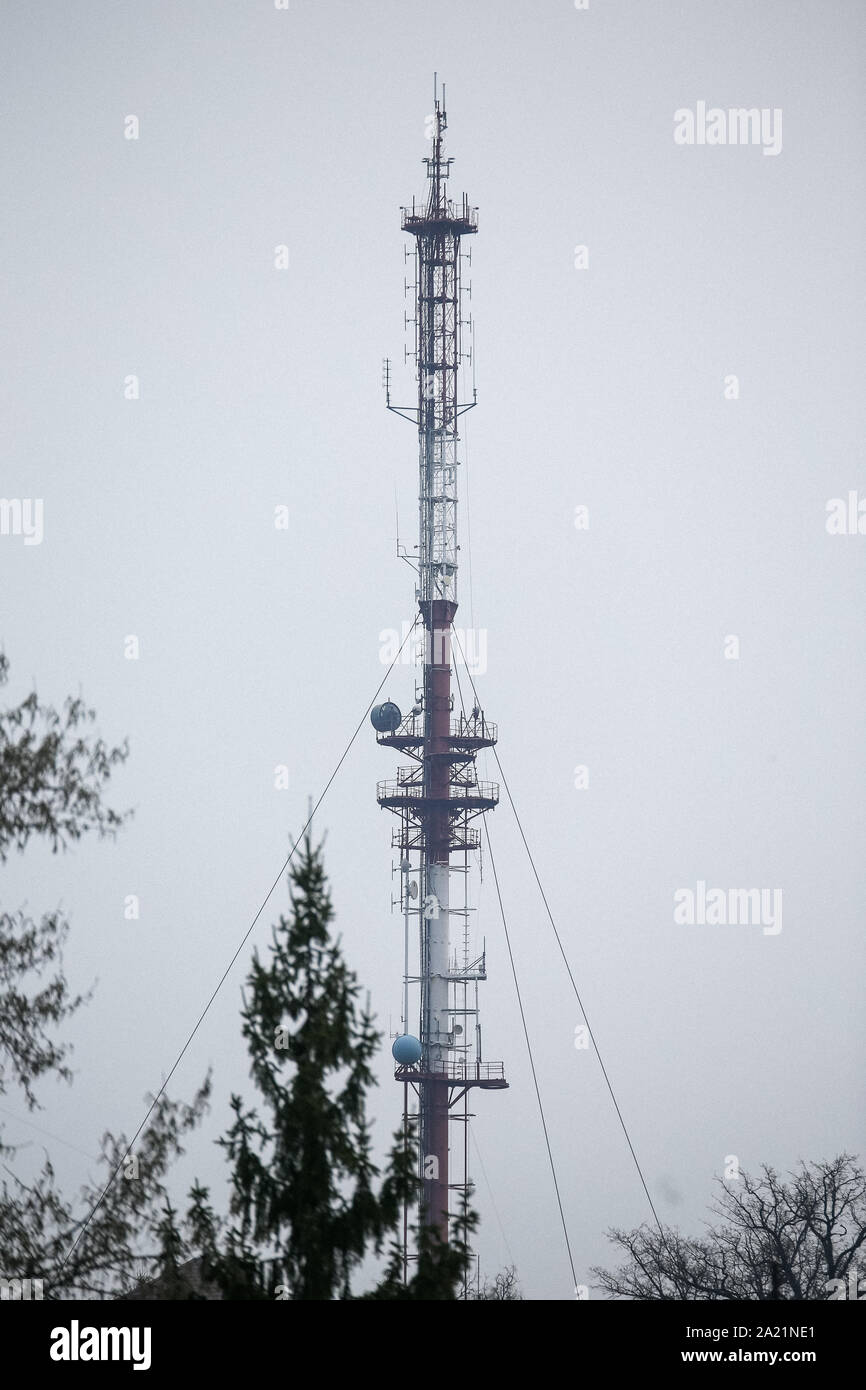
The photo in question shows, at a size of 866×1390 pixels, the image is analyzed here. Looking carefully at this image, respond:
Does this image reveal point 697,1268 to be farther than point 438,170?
No

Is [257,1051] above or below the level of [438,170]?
below

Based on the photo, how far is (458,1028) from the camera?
167ft

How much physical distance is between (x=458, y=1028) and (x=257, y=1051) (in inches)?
1187

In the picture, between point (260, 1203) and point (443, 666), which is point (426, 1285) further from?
point (443, 666)

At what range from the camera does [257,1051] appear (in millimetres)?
21156
